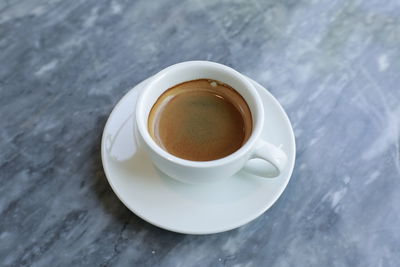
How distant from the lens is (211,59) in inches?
41.8

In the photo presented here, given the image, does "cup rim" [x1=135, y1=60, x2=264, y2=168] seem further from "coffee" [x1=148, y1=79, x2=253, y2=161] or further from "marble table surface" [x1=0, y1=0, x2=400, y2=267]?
"marble table surface" [x1=0, y1=0, x2=400, y2=267]

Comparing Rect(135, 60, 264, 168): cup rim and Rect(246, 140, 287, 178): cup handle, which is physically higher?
Rect(135, 60, 264, 168): cup rim

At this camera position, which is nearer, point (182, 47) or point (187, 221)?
point (187, 221)

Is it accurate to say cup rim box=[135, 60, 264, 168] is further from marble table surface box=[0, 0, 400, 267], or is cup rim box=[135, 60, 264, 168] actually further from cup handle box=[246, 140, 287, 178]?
marble table surface box=[0, 0, 400, 267]

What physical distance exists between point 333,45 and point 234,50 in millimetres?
243

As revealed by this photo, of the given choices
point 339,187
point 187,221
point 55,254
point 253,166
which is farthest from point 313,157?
point 55,254

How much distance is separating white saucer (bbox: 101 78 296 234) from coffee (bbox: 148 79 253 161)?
0.05 metres

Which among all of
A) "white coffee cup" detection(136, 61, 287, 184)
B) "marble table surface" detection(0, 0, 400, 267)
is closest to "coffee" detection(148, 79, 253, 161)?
"white coffee cup" detection(136, 61, 287, 184)

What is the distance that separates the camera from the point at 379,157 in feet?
3.10

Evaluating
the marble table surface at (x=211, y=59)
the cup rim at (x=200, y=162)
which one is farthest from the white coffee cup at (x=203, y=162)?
the marble table surface at (x=211, y=59)

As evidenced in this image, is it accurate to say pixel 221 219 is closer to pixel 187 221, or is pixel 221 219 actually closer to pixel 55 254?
pixel 187 221

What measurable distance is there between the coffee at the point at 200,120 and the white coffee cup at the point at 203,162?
0.02m

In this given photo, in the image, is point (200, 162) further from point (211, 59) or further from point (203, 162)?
point (211, 59)

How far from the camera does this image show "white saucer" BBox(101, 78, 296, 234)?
0.77 metres
